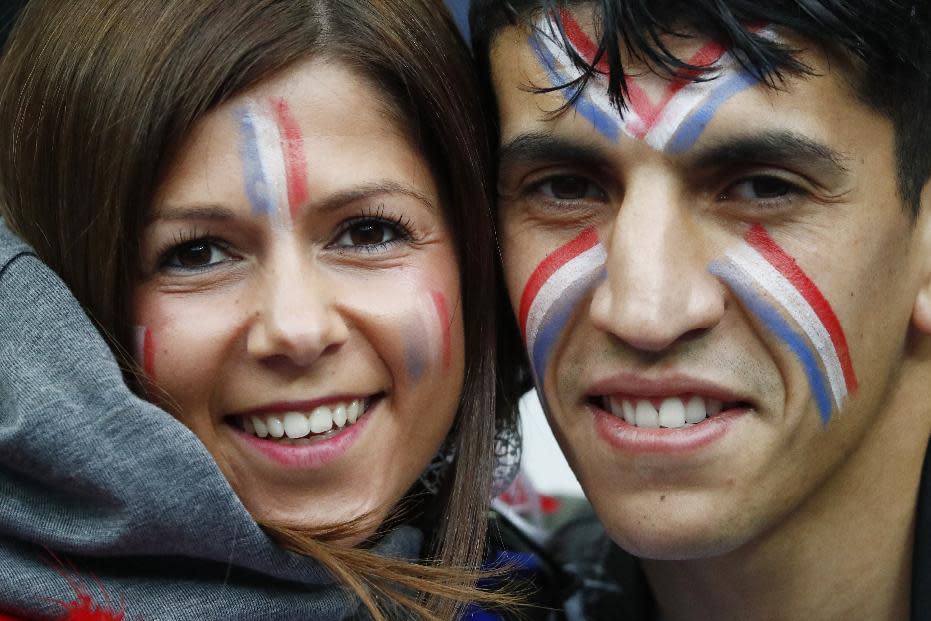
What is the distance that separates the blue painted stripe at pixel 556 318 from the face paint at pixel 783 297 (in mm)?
255

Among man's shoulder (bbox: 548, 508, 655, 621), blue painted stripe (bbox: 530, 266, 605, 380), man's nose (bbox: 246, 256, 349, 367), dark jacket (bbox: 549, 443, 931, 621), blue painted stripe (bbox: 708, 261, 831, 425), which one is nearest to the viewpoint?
man's nose (bbox: 246, 256, 349, 367)

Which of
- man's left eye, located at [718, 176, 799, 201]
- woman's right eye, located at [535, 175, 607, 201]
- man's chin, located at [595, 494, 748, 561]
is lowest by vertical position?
man's chin, located at [595, 494, 748, 561]

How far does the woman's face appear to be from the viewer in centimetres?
234

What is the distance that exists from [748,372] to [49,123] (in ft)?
4.66

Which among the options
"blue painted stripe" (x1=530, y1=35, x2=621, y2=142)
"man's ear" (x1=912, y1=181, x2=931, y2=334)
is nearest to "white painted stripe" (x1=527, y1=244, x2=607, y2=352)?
"blue painted stripe" (x1=530, y1=35, x2=621, y2=142)

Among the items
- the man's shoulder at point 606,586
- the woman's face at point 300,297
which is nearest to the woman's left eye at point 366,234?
the woman's face at point 300,297

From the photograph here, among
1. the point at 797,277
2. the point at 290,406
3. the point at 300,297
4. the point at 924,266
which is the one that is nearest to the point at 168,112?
the point at 300,297

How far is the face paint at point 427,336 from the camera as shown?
2473 millimetres

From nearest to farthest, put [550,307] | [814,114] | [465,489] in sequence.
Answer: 1. [814,114]
2. [550,307]
3. [465,489]

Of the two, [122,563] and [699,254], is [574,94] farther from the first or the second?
[122,563]

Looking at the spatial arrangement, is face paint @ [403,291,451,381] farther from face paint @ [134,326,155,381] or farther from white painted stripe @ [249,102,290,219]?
face paint @ [134,326,155,381]

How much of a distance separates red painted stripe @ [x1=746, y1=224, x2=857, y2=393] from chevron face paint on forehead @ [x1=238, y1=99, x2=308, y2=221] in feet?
2.87

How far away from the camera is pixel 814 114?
7.68ft

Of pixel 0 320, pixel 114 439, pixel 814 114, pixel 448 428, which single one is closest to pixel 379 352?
pixel 448 428
